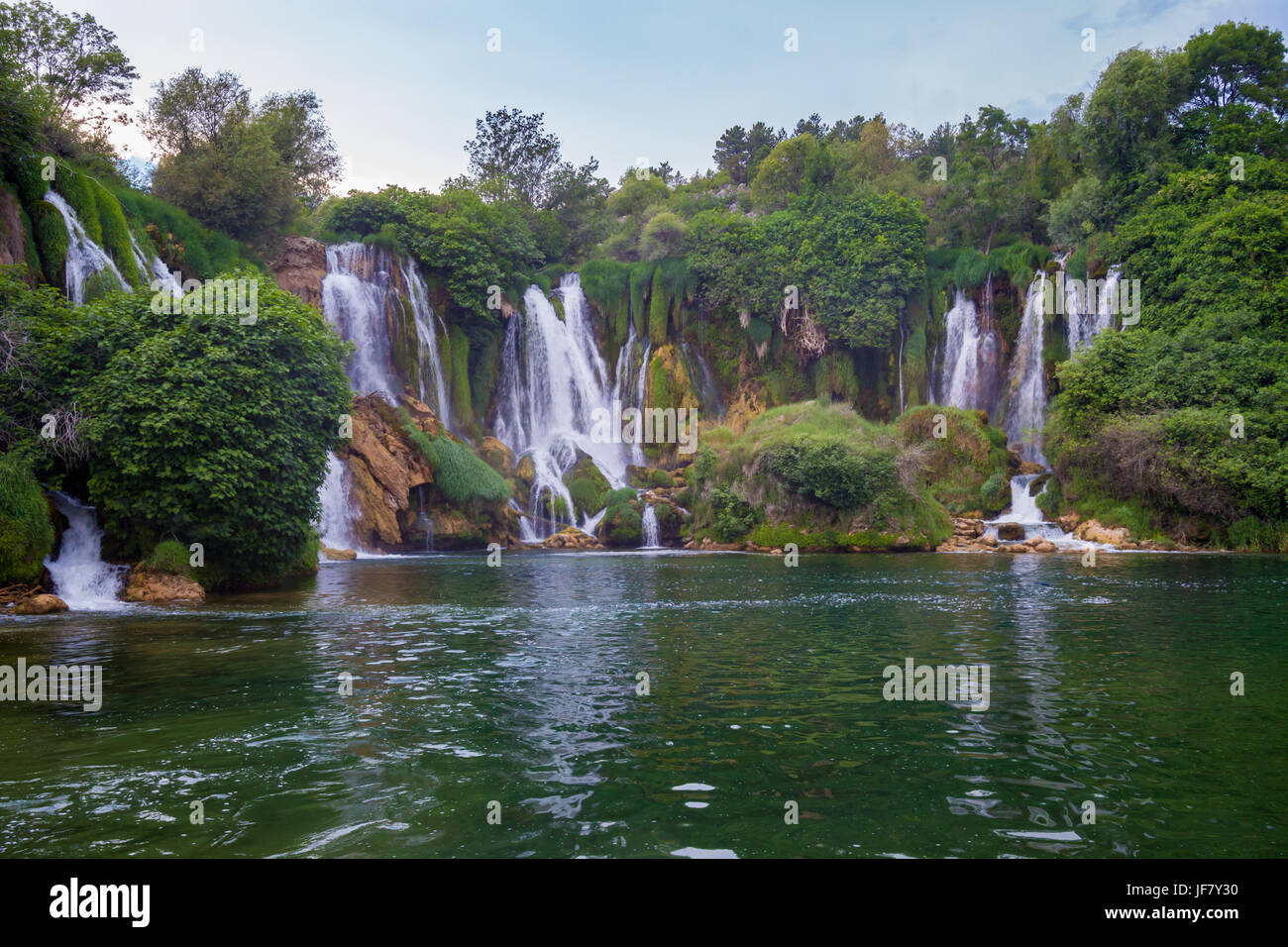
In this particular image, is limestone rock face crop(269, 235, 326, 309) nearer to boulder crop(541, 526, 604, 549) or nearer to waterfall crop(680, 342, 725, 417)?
boulder crop(541, 526, 604, 549)

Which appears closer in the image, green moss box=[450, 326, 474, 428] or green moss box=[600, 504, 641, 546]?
green moss box=[600, 504, 641, 546]

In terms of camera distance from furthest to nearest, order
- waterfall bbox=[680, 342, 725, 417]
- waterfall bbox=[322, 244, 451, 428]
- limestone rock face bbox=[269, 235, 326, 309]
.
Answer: waterfall bbox=[680, 342, 725, 417]
waterfall bbox=[322, 244, 451, 428]
limestone rock face bbox=[269, 235, 326, 309]

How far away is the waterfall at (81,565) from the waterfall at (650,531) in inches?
941

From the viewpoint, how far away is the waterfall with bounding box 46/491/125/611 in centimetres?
1816

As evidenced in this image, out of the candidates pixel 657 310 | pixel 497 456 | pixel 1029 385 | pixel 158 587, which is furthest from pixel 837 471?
pixel 158 587

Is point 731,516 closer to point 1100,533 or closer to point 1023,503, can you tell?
point 1023,503

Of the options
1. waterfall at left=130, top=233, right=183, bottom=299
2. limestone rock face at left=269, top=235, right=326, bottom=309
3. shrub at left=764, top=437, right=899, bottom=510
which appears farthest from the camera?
limestone rock face at left=269, top=235, right=326, bottom=309

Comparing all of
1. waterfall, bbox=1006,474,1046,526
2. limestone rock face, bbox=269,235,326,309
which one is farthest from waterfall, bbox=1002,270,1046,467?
limestone rock face, bbox=269,235,326,309

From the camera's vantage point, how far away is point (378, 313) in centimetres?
4272

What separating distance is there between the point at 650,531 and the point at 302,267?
21918 mm

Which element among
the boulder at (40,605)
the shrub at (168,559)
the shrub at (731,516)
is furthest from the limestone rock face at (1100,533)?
the boulder at (40,605)

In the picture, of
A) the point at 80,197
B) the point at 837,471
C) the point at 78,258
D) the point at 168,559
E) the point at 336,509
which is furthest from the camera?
the point at 837,471

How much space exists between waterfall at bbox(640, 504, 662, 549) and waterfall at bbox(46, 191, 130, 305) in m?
23.0
